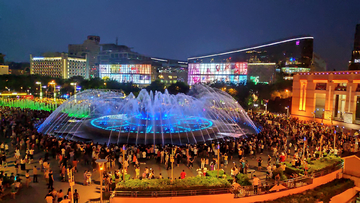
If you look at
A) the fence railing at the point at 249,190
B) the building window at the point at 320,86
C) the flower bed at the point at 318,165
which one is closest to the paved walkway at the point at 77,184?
the fence railing at the point at 249,190

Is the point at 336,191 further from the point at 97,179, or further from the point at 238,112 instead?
the point at 238,112

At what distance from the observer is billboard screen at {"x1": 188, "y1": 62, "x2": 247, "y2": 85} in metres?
91.4

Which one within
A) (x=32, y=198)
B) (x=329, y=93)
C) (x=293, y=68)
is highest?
(x=293, y=68)

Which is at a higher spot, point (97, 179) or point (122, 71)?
point (122, 71)

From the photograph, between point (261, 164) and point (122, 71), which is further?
point (122, 71)

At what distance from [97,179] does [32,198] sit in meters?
3.16

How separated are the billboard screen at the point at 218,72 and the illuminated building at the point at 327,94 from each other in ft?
158

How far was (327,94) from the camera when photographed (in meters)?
37.9

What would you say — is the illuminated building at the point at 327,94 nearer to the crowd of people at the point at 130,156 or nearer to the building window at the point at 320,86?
the building window at the point at 320,86

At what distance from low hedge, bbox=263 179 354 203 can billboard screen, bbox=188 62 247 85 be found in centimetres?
7447

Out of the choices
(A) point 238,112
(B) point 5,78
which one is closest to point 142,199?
(A) point 238,112

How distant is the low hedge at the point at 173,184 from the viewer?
36.8 feet

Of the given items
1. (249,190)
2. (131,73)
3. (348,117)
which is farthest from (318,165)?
(131,73)

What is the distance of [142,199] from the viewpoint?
10.9 meters
